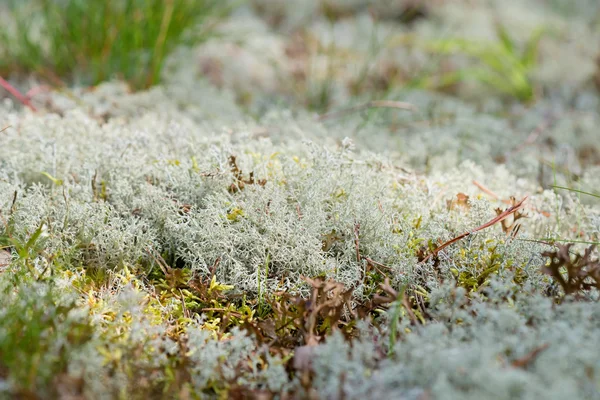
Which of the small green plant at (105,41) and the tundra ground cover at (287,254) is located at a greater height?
the small green plant at (105,41)

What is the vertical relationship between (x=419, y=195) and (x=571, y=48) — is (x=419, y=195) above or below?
below

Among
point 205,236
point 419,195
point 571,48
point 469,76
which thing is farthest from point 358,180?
point 571,48

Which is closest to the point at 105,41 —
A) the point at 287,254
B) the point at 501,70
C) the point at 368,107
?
the point at 368,107

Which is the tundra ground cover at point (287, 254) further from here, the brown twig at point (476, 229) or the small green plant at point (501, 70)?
the small green plant at point (501, 70)

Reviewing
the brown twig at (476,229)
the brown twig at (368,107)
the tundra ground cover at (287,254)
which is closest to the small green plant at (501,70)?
the tundra ground cover at (287,254)

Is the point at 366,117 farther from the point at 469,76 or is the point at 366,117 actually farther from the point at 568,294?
the point at 568,294
